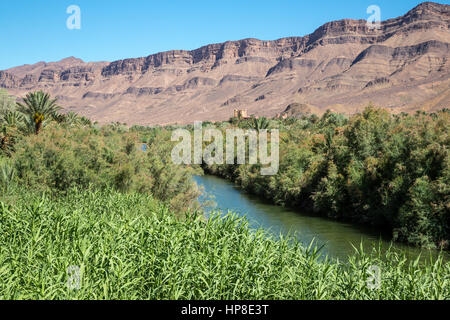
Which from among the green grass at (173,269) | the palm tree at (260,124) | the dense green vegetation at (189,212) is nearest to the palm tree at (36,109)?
the dense green vegetation at (189,212)

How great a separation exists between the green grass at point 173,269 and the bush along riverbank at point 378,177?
1223cm

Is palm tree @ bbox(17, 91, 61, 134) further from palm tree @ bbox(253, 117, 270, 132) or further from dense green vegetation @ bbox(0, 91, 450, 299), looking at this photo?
palm tree @ bbox(253, 117, 270, 132)

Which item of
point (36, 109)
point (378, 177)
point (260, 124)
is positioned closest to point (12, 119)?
point (36, 109)

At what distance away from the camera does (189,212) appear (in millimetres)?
10594

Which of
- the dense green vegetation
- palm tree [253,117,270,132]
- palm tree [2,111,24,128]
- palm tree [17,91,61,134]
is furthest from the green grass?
palm tree [253,117,270,132]

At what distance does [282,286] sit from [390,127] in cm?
2219

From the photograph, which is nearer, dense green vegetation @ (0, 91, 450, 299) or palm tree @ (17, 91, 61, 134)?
dense green vegetation @ (0, 91, 450, 299)

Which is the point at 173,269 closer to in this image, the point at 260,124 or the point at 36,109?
the point at 36,109

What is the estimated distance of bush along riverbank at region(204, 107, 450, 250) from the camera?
65.3ft

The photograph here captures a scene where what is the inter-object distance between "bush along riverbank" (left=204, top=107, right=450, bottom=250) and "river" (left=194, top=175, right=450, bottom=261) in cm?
75

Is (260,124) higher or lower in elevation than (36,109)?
higher

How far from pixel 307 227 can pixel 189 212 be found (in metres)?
16.1

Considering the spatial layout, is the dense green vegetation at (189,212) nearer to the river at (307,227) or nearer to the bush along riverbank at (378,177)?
the bush along riverbank at (378,177)

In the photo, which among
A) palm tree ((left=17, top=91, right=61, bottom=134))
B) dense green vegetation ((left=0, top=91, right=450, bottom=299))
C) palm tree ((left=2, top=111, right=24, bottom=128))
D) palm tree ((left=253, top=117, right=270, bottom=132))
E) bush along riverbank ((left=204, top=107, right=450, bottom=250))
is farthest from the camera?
palm tree ((left=253, top=117, right=270, bottom=132))
